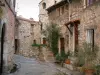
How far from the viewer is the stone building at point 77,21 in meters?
13.7

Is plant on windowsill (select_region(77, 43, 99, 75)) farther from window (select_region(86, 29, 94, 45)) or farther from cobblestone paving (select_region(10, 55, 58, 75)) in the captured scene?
cobblestone paving (select_region(10, 55, 58, 75))

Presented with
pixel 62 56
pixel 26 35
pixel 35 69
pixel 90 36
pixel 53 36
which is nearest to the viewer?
pixel 90 36

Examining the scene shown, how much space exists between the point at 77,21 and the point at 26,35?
18957 mm

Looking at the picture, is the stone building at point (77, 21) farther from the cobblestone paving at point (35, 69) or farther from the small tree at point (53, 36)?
the cobblestone paving at point (35, 69)

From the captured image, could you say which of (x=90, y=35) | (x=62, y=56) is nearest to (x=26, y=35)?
(x=62, y=56)

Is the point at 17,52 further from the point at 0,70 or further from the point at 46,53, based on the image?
the point at 0,70

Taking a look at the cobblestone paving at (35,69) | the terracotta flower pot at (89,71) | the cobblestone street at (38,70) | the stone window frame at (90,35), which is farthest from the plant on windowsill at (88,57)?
the cobblestone paving at (35,69)

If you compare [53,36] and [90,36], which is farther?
[53,36]

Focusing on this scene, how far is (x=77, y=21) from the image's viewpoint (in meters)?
16.7

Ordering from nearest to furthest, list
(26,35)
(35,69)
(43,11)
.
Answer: (35,69) → (43,11) → (26,35)

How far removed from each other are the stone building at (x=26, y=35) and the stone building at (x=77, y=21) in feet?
32.5

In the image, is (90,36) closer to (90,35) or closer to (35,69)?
(90,35)

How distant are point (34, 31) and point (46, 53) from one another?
1371 centimetres

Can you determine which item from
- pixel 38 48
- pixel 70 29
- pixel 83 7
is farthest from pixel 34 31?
pixel 83 7
